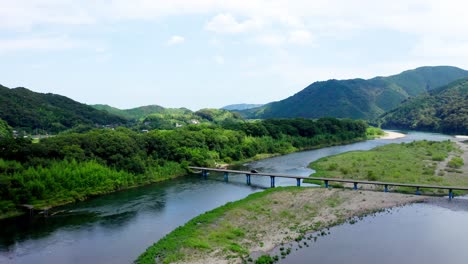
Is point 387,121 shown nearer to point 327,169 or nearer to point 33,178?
point 327,169

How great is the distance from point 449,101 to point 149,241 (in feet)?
546

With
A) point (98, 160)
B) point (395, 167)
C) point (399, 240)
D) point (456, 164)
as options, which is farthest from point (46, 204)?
point (456, 164)

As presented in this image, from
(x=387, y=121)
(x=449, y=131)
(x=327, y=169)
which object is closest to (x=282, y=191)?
(x=327, y=169)

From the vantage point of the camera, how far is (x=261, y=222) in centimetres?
3406

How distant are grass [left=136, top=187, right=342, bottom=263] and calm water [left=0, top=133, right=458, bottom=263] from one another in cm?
239

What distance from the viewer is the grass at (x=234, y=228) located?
27.2 meters

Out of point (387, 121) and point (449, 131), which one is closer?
point (449, 131)

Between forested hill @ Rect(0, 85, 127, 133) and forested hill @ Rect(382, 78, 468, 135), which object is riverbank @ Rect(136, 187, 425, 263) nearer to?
forested hill @ Rect(0, 85, 127, 133)

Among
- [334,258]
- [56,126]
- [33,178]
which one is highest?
[56,126]

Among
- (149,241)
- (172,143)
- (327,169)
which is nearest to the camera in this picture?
(149,241)

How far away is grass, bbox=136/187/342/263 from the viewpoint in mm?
27172

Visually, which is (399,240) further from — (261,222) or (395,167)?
(395,167)

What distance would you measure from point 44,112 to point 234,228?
112 meters

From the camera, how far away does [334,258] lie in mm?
26172
